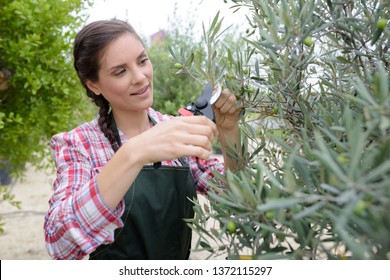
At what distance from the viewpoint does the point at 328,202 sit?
1.89ft

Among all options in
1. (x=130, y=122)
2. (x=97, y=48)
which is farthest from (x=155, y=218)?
(x=97, y=48)

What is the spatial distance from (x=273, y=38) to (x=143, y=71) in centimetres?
74

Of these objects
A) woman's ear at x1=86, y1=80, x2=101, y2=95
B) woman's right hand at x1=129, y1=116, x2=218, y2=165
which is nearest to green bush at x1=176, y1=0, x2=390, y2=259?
woman's right hand at x1=129, y1=116, x2=218, y2=165

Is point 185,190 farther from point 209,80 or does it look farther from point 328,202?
point 328,202

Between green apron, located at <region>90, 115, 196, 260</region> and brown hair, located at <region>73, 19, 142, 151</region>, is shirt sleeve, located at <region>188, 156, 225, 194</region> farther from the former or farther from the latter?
brown hair, located at <region>73, 19, 142, 151</region>

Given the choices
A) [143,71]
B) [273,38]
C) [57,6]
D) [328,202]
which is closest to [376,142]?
[328,202]

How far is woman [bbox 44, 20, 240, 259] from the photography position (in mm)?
1119

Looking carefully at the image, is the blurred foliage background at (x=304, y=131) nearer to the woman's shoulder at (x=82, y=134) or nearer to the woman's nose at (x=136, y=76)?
the woman's nose at (x=136, y=76)

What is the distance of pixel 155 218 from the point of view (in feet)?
4.97

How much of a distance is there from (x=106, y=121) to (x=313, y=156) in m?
1.10

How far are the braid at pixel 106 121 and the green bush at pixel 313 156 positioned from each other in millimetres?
551

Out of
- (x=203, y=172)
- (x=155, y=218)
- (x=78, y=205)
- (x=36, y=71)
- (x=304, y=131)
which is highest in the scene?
(x=36, y=71)

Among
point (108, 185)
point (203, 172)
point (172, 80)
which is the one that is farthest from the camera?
Answer: point (172, 80)

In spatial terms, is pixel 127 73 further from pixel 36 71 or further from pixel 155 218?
pixel 36 71
